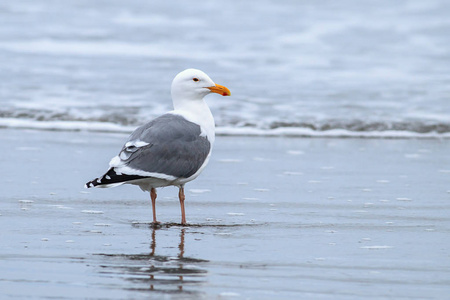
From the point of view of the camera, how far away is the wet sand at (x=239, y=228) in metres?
4.14

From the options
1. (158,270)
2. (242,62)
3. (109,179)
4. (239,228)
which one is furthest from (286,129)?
(158,270)

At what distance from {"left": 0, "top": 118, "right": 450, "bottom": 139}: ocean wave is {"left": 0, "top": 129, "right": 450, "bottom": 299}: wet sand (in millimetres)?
1173

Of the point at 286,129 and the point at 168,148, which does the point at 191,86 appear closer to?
the point at 168,148

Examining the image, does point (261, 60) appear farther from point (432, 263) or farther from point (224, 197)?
point (432, 263)

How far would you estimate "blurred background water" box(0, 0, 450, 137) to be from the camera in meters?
11.1

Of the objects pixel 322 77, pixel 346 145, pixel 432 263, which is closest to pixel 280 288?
pixel 432 263

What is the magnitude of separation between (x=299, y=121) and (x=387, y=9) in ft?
42.4

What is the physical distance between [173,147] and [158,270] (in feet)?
5.34

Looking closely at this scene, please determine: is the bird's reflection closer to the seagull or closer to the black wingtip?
the black wingtip

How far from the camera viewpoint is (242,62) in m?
16.4

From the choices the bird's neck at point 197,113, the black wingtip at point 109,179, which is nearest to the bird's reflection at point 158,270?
the black wingtip at point 109,179

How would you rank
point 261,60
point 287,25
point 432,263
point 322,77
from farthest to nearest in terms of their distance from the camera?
point 287,25 < point 261,60 < point 322,77 < point 432,263

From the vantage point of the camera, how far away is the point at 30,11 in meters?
22.9

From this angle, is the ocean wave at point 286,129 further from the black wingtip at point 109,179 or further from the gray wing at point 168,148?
the black wingtip at point 109,179
